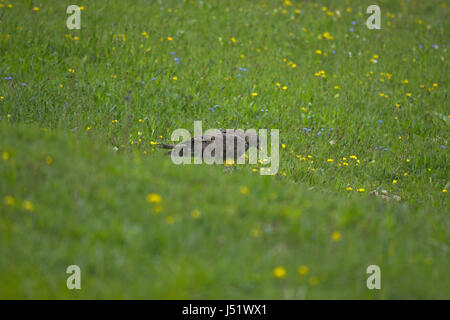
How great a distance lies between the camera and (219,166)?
16.8 feet

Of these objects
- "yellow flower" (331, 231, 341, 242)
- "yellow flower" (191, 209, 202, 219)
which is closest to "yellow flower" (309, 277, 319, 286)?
"yellow flower" (331, 231, 341, 242)

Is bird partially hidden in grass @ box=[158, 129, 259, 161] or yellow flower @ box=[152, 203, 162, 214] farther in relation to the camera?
bird partially hidden in grass @ box=[158, 129, 259, 161]

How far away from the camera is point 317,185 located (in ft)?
18.3

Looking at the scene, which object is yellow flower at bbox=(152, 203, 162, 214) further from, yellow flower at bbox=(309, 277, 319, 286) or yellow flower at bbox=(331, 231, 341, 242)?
yellow flower at bbox=(331, 231, 341, 242)

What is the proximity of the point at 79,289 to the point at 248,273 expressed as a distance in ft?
4.03

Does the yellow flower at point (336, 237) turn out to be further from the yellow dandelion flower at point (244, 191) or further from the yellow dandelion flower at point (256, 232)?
the yellow dandelion flower at point (244, 191)

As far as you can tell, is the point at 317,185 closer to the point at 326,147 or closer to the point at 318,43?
the point at 326,147

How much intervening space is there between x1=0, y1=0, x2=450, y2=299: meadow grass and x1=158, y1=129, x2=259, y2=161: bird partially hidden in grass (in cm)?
38

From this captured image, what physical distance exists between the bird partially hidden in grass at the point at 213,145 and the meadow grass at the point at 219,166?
1.24ft

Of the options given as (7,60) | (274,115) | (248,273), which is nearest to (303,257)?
(248,273)

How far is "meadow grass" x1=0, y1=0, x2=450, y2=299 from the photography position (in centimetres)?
315

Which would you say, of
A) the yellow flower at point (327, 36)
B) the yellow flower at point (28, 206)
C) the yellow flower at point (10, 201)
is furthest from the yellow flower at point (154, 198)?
the yellow flower at point (327, 36)

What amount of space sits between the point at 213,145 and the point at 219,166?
498mm

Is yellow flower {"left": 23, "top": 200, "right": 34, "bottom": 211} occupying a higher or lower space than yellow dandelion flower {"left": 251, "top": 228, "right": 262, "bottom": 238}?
higher
